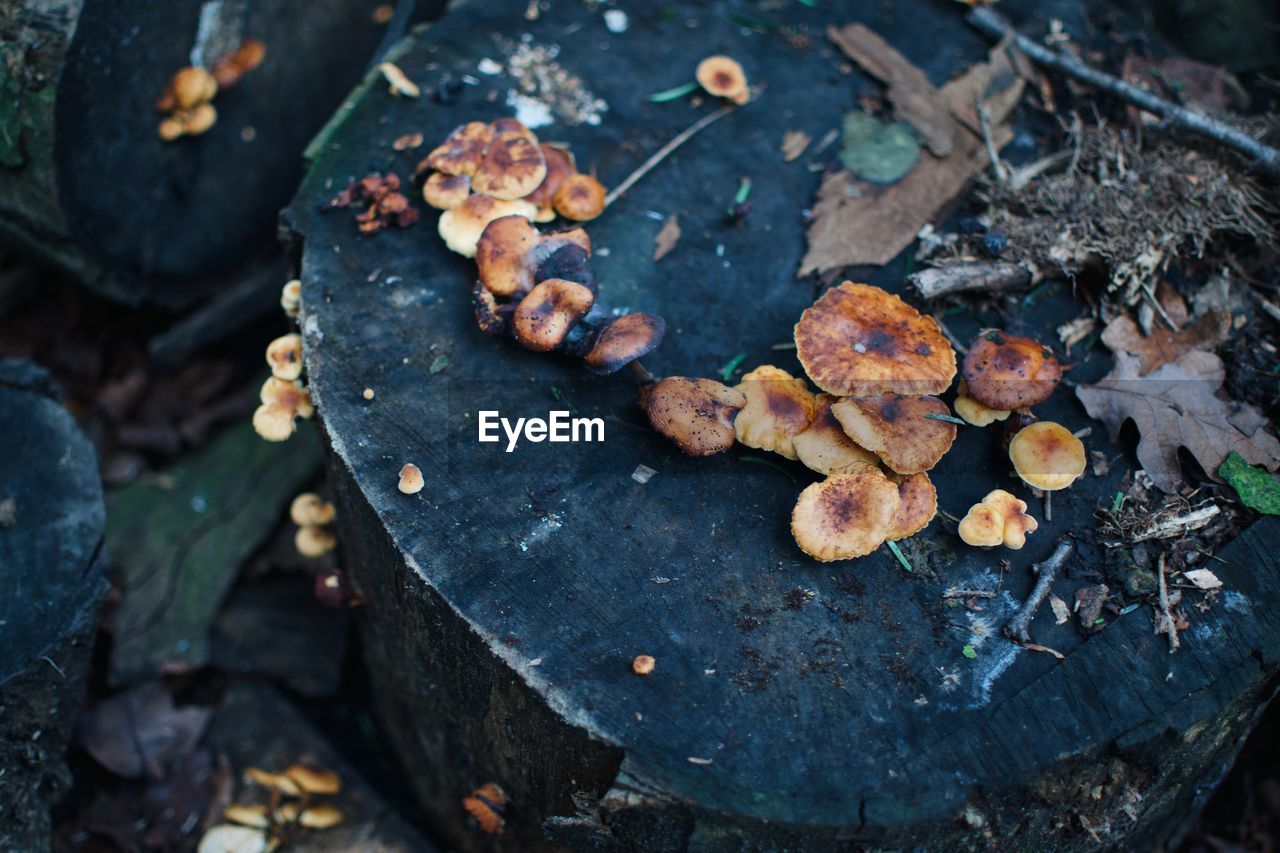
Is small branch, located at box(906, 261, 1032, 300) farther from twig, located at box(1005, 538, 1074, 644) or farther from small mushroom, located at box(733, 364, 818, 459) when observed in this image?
twig, located at box(1005, 538, 1074, 644)

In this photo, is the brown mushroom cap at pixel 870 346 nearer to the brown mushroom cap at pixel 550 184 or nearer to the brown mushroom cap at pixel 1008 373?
the brown mushroom cap at pixel 1008 373

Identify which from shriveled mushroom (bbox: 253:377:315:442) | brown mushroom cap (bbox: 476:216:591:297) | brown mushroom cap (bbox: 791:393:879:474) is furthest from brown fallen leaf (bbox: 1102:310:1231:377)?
shriveled mushroom (bbox: 253:377:315:442)

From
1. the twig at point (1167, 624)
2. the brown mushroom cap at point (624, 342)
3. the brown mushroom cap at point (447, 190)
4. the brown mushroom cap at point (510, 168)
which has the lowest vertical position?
the twig at point (1167, 624)

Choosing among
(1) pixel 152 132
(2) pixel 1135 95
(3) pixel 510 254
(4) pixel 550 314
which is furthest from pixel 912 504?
(1) pixel 152 132

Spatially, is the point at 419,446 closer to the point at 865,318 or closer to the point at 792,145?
the point at 865,318

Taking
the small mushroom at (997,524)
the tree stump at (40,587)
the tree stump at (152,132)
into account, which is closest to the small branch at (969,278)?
the small mushroom at (997,524)

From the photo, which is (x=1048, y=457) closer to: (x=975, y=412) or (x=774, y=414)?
(x=975, y=412)

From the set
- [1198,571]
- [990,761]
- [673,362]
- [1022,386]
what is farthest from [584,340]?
[1198,571]
